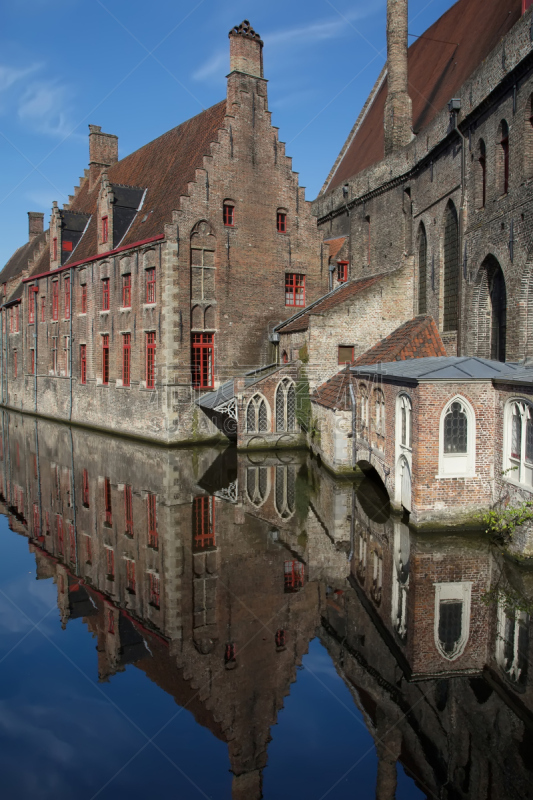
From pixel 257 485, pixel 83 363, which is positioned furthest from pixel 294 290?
pixel 257 485

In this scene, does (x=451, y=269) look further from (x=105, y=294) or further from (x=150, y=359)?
(x=105, y=294)

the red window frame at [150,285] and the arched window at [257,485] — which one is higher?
the red window frame at [150,285]

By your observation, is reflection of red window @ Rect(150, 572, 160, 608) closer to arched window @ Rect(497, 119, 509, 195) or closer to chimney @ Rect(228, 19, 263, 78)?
arched window @ Rect(497, 119, 509, 195)

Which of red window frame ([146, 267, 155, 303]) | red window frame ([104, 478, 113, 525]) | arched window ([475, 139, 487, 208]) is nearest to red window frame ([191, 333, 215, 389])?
red window frame ([146, 267, 155, 303])

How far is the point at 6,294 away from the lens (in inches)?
1467

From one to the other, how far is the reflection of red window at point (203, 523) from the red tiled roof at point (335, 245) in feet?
43.2

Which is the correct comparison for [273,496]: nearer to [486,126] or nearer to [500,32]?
[486,126]

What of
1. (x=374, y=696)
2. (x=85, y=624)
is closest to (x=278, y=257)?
(x=85, y=624)

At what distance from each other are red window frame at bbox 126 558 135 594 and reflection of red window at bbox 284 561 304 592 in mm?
2024

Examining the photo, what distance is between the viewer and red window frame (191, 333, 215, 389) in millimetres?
20125

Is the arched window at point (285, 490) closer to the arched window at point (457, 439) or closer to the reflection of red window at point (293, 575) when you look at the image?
the reflection of red window at point (293, 575)

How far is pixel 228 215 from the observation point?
67.5 ft

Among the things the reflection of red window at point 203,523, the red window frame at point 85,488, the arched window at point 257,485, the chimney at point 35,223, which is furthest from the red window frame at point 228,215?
the chimney at point 35,223

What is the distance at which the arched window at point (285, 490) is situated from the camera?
12.0 meters
